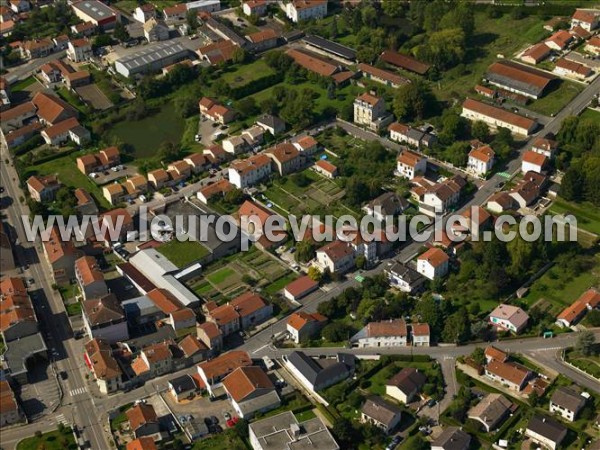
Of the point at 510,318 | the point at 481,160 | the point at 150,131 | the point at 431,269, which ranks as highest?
the point at 481,160

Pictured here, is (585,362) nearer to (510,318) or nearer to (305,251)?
(510,318)

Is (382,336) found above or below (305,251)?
below

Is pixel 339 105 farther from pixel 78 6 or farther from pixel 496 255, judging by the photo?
pixel 78 6

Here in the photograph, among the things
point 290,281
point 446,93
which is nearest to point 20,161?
point 290,281

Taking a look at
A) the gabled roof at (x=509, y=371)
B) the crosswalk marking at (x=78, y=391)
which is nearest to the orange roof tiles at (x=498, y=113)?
the gabled roof at (x=509, y=371)

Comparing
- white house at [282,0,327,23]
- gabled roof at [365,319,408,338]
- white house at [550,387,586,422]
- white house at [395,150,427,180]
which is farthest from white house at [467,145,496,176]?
white house at [282,0,327,23]

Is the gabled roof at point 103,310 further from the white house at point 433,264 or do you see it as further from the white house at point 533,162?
the white house at point 533,162

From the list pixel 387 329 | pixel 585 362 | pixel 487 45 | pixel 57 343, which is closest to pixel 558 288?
pixel 585 362
